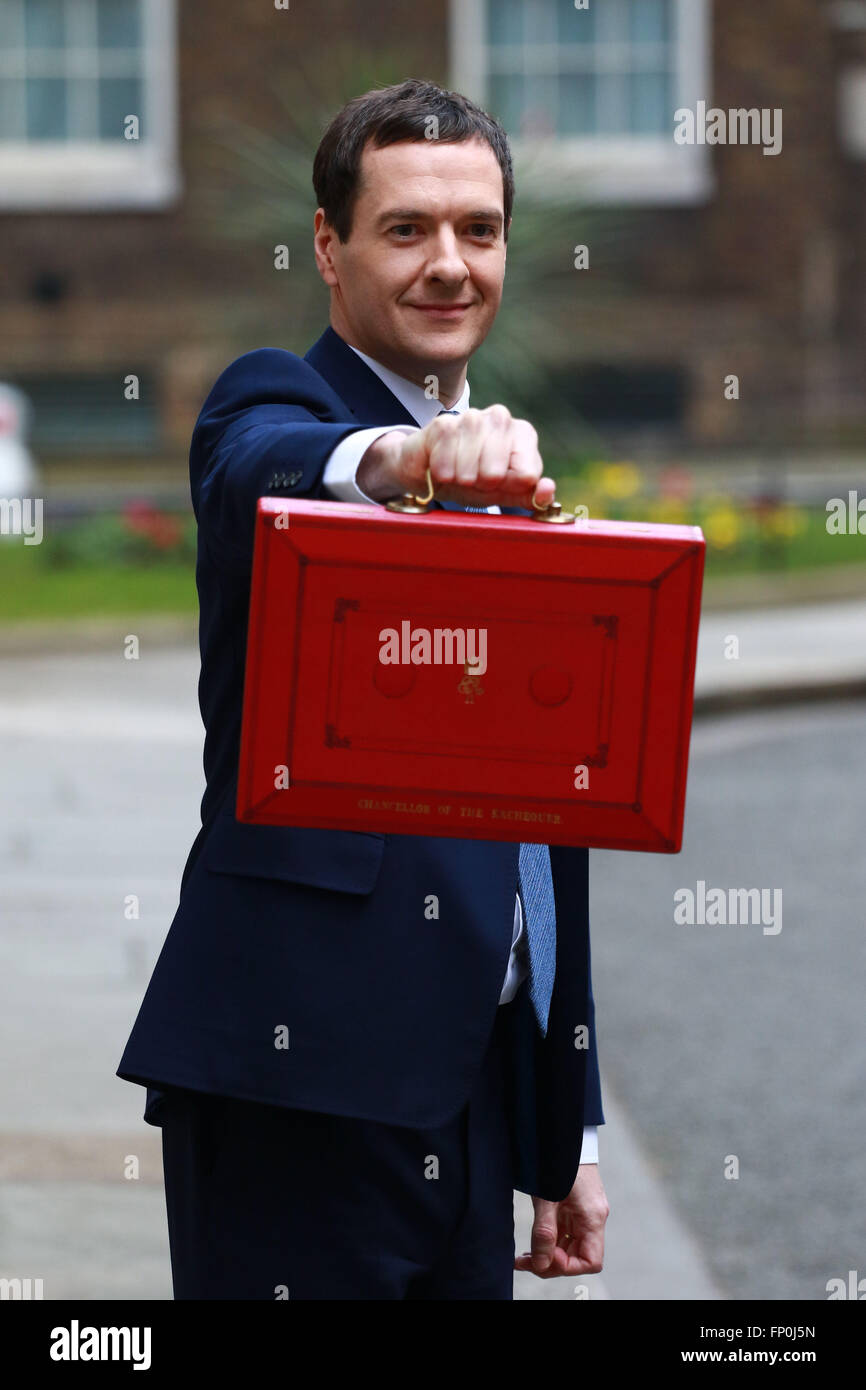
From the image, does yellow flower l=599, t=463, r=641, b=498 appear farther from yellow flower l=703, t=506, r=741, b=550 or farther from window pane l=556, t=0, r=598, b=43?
window pane l=556, t=0, r=598, b=43

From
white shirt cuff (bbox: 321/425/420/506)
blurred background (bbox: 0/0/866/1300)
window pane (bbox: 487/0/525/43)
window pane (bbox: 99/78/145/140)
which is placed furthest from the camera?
window pane (bbox: 99/78/145/140)

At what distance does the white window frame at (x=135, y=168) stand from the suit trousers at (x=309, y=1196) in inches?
890

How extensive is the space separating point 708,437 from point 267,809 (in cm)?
2266

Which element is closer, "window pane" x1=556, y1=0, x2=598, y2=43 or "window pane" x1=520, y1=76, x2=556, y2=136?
"window pane" x1=556, y1=0, x2=598, y2=43

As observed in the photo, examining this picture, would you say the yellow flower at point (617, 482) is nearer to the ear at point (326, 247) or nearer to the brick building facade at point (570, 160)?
the brick building facade at point (570, 160)

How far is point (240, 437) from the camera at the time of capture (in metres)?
2.06

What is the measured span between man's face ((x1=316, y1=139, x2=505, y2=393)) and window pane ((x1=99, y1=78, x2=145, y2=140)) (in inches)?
906

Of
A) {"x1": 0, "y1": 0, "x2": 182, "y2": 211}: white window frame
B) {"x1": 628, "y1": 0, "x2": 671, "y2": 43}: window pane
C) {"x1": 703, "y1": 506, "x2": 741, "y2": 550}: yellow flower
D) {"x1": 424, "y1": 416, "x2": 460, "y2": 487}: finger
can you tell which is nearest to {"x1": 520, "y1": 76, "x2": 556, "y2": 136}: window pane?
{"x1": 628, "y1": 0, "x2": 671, "y2": 43}: window pane

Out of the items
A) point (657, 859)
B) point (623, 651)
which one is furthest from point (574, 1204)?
point (657, 859)

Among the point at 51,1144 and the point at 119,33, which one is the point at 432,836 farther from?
the point at 119,33

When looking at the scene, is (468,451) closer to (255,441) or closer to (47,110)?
(255,441)

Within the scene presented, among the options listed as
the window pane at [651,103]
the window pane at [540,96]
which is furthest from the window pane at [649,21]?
the window pane at [540,96]

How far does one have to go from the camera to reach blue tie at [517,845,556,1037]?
2.32m

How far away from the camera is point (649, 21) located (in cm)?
2420
